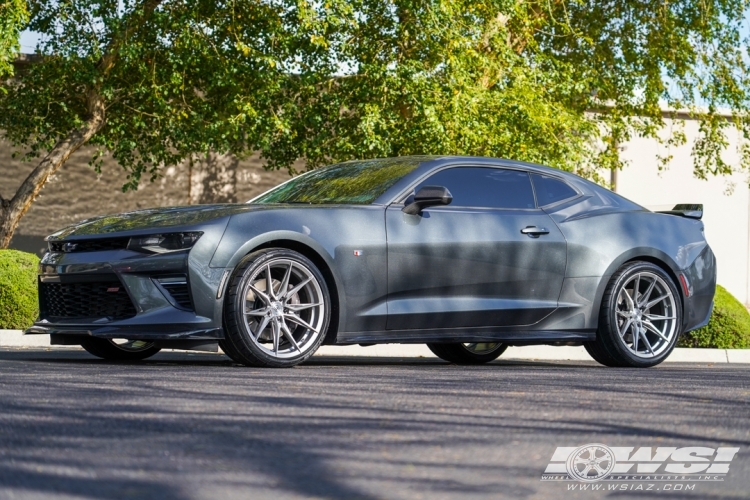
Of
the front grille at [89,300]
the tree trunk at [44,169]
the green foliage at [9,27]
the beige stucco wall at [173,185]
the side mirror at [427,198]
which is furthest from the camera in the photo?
the beige stucco wall at [173,185]

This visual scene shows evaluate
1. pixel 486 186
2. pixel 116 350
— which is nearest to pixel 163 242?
pixel 116 350

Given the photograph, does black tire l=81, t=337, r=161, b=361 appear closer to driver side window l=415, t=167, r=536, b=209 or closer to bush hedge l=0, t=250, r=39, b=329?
driver side window l=415, t=167, r=536, b=209

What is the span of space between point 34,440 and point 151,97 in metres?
12.1

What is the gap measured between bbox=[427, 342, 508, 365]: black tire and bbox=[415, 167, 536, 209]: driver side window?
1.61m

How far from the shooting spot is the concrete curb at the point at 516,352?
10766 millimetres

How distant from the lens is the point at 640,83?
1983 centimetres

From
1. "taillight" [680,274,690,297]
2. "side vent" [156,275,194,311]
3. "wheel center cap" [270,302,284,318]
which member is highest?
"side vent" [156,275,194,311]

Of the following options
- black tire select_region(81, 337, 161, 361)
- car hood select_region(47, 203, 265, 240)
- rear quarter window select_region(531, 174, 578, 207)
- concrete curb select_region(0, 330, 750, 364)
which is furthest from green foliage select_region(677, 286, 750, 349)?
car hood select_region(47, 203, 265, 240)

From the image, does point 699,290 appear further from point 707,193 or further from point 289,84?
point 707,193

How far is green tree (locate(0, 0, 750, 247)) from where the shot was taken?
1488 cm

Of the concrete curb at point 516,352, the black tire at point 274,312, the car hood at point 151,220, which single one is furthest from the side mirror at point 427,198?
the concrete curb at point 516,352

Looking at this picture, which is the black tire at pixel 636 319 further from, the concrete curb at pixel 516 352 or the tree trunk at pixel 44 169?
the tree trunk at pixel 44 169

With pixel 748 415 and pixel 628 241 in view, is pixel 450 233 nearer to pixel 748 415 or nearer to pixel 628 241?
pixel 628 241

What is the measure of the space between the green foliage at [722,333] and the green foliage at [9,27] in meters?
8.08
